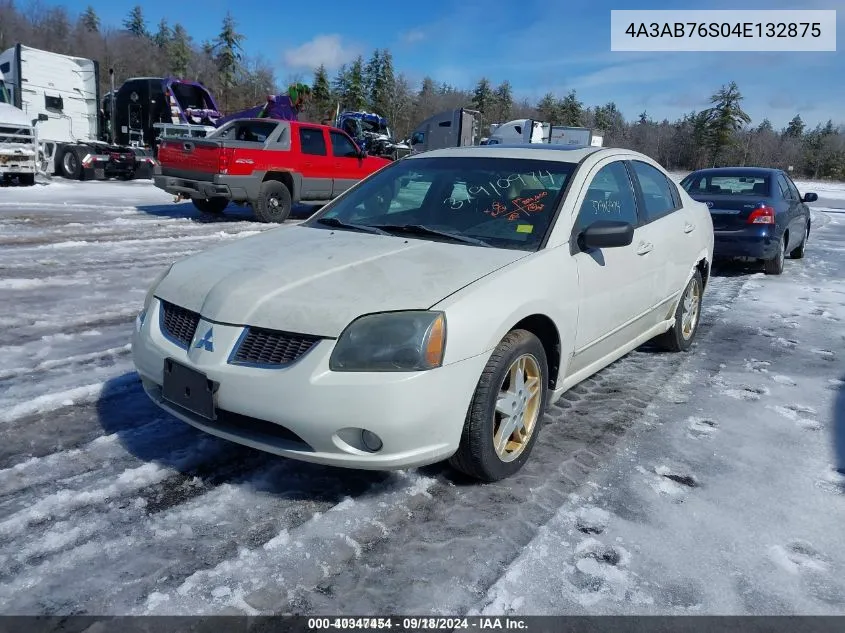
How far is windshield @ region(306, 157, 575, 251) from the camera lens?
338 centimetres

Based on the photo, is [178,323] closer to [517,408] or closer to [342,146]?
[517,408]

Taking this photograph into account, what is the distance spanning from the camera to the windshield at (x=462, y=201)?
3.38 meters

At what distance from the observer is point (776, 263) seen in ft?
28.8

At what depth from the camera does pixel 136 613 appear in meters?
2.03

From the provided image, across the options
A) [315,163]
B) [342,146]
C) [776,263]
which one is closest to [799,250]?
[776,263]

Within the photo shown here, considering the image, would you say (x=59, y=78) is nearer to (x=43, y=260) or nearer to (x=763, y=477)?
(x=43, y=260)

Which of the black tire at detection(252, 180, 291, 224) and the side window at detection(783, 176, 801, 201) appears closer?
the side window at detection(783, 176, 801, 201)

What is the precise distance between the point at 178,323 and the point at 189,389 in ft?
1.17

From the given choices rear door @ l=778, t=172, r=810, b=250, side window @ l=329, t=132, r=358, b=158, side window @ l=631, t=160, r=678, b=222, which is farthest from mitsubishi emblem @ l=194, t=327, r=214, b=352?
side window @ l=329, t=132, r=358, b=158

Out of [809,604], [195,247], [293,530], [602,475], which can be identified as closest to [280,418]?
[293,530]

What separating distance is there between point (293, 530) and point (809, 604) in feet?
6.07

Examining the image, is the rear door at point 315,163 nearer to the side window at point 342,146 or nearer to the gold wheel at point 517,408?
the side window at point 342,146

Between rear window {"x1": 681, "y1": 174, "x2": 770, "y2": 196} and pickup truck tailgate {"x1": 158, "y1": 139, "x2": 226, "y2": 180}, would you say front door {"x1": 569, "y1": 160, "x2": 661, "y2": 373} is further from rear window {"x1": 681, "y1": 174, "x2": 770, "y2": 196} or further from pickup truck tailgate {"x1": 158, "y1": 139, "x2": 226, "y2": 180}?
pickup truck tailgate {"x1": 158, "y1": 139, "x2": 226, "y2": 180}

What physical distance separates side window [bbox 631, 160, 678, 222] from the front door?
21 centimetres
